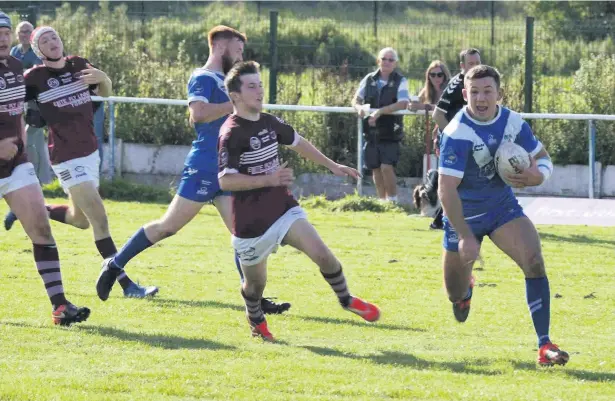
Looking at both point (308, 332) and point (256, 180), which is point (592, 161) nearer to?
point (308, 332)

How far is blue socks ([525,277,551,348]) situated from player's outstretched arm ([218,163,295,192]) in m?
1.61

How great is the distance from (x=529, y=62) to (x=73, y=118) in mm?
8803

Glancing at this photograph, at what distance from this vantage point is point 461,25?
20062 millimetres

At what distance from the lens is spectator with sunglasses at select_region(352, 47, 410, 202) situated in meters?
15.6

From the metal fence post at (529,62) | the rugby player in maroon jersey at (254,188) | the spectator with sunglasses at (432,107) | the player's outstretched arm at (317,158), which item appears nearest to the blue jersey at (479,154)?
the player's outstretched arm at (317,158)

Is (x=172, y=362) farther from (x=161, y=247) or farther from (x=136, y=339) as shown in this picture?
(x=161, y=247)

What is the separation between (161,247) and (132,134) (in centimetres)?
587

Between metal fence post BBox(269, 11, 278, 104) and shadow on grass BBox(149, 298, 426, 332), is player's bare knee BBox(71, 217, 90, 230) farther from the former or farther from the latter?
metal fence post BBox(269, 11, 278, 104)

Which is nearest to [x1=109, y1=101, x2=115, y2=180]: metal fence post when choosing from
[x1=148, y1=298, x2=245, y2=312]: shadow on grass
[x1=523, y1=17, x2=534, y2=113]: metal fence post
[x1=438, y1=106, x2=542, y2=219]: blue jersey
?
[x1=523, y1=17, x2=534, y2=113]: metal fence post

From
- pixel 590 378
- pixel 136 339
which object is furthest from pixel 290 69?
pixel 590 378

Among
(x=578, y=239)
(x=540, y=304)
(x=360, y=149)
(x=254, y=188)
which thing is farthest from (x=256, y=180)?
(x=360, y=149)

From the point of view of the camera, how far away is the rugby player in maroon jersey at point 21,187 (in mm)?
8703

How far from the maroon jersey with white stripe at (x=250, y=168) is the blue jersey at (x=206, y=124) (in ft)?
4.45

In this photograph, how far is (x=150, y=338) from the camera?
323 inches
